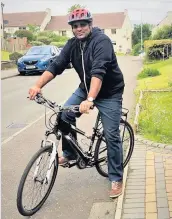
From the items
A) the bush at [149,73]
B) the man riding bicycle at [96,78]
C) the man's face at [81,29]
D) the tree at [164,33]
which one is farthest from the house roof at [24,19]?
the man's face at [81,29]

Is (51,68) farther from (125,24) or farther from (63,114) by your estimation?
(125,24)

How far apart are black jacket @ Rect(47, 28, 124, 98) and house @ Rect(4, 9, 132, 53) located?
250 feet

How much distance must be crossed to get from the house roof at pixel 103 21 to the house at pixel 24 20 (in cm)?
169

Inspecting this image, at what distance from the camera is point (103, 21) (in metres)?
85.9

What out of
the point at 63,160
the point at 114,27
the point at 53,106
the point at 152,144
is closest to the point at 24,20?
the point at 114,27

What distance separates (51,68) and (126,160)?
177 cm

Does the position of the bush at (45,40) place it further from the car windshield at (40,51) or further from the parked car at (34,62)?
the parked car at (34,62)

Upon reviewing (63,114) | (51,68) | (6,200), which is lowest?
(6,200)

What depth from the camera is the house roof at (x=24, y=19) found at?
286 feet

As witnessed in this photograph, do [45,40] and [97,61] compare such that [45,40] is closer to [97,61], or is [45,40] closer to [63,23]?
[63,23]

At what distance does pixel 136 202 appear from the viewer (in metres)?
4.17

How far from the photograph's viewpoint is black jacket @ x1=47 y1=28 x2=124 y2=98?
13.2 feet

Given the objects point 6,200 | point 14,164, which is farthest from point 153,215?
point 14,164

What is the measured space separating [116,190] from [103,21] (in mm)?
83934
